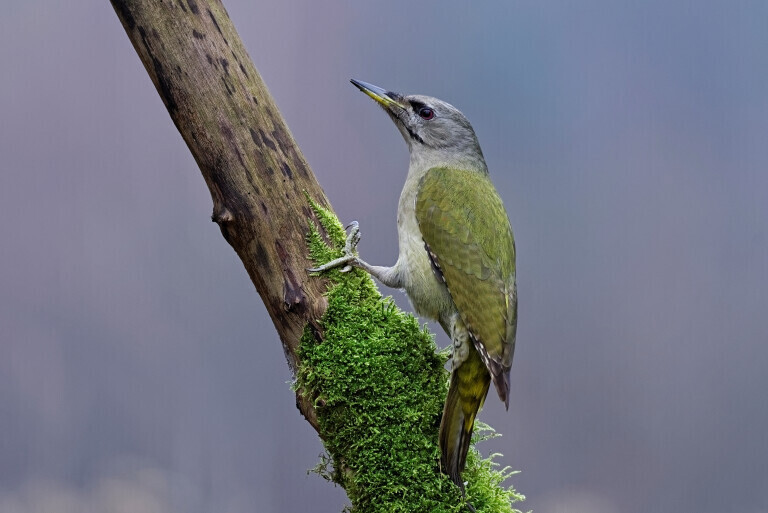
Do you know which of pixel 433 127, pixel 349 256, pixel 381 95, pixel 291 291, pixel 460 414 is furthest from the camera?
pixel 381 95

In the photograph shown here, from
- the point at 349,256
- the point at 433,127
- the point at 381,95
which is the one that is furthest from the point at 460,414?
the point at 381,95

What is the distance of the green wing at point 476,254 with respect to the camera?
3.65 m

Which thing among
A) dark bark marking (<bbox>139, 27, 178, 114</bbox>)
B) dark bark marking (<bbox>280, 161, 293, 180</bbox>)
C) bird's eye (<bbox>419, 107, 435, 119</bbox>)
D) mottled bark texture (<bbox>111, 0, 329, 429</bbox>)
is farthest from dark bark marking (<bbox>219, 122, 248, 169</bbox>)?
bird's eye (<bbox>419, 107, 435, 119</bbox>)

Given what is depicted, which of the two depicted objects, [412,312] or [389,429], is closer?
[389,429]

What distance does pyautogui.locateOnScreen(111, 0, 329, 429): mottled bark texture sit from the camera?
3.78 meters

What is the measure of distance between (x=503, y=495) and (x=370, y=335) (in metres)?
1.08

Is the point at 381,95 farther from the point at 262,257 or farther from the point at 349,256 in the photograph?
the point at 262,257

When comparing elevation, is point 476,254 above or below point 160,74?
below

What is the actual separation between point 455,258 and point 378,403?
32.4 inches

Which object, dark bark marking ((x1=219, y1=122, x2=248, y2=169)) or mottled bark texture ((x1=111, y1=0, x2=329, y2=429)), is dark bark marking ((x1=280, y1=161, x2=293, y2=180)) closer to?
mottled bark texture ((x1=111, y1=0, x2=329, y2=429))

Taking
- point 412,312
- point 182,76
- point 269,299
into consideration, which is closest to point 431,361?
point 412,312

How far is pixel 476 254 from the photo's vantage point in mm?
3836

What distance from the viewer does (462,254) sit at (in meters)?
3.84

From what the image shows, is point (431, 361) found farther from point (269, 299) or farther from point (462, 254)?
point (269, 299)
